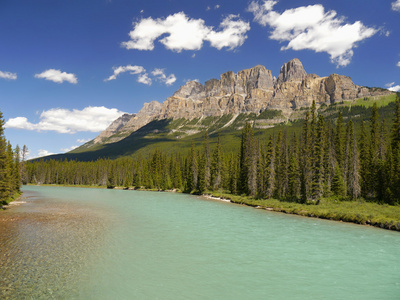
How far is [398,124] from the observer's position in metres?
52.4

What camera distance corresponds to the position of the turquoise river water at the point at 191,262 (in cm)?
1263

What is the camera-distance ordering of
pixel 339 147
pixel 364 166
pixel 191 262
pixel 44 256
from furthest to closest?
pixel 339 147 < pixel 364 166 < pixel 191 262 < pixel 44 256

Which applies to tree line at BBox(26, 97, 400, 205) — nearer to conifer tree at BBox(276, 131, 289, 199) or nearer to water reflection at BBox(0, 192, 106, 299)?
conifer tree at BBox(276, 131, 289, 199)

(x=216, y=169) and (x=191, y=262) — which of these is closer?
(x=191, y=262)

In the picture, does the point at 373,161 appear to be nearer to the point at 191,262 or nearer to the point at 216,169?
the point at 216,169

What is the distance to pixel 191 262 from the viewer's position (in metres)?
17.0

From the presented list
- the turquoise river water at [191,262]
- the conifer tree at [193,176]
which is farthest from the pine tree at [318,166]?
the conifer tree at [193,176]

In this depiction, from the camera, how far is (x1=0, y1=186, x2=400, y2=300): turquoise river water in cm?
1263

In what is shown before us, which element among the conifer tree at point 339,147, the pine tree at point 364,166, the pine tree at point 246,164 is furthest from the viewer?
the pine tree at point 246,164

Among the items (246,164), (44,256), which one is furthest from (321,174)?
(44,256)

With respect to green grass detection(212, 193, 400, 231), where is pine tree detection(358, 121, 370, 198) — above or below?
above

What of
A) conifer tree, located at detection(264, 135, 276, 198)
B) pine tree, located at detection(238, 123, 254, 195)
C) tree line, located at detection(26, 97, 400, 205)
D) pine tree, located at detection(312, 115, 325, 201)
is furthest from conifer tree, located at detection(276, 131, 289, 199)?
pine tree, located at detection(312, 115, 325, 201)

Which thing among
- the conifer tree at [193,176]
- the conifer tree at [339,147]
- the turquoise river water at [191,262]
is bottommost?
the turquoise river water at [191,262]

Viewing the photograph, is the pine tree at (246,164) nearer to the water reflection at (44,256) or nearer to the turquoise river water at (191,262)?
the turquoise river water at (191,262)
